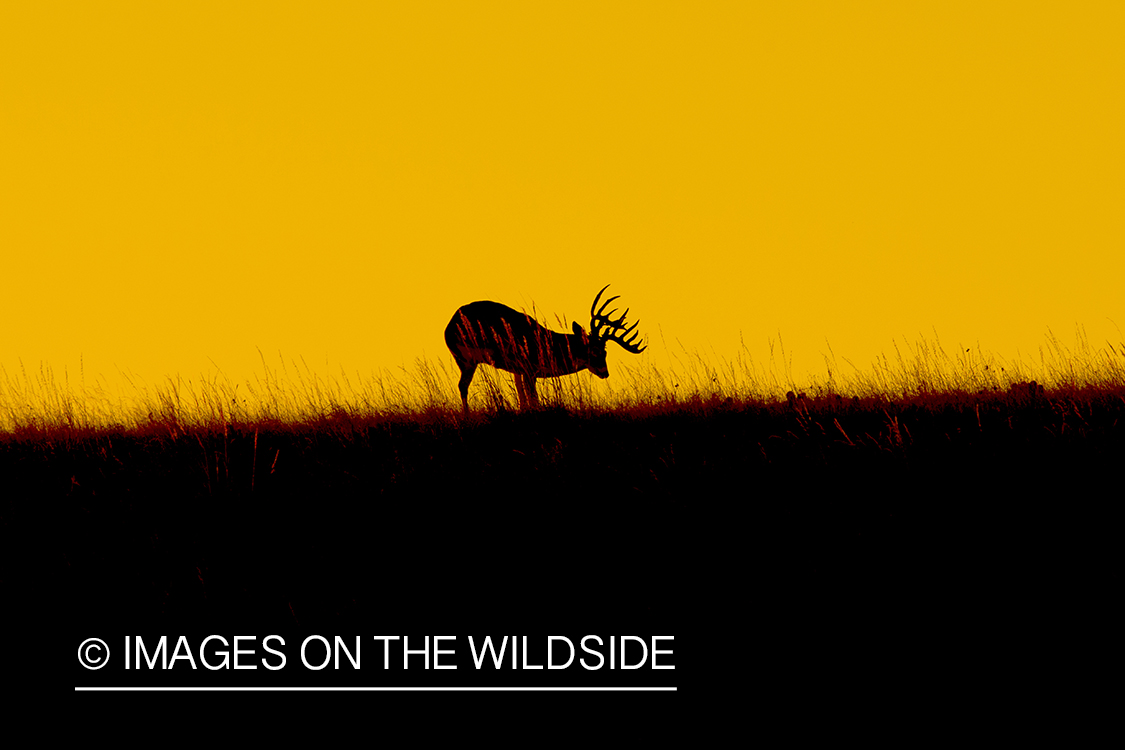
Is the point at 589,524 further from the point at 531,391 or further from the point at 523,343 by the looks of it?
the point at 523,343

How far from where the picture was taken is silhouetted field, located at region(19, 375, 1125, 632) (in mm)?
3854

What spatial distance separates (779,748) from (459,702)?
97 cm

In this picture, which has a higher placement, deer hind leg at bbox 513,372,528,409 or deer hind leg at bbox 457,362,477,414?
deer hind leg at bbox 457,362,477,414

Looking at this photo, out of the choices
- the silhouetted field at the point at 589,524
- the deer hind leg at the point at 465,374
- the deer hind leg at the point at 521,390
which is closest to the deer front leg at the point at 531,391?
the deer hind leg at the point at 521,390

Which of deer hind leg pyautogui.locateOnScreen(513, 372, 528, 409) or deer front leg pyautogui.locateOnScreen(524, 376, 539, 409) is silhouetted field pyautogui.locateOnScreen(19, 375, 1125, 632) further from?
deer hind leg pyautogui.locateOnScreen(513, 372, 528, 409)

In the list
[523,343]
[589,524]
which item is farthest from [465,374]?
[589,524]

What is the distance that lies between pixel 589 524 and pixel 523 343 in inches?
294

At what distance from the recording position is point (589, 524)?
471 cm

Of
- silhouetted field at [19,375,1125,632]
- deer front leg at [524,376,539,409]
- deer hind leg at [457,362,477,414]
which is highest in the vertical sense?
deer hind leg at [457,362,477,414]

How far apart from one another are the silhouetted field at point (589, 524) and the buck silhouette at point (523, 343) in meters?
3.91

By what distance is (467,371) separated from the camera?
1186cm

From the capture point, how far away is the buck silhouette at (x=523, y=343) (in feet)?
37.1

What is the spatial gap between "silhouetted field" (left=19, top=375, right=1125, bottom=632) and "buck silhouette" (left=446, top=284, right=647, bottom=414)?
391 centimetres

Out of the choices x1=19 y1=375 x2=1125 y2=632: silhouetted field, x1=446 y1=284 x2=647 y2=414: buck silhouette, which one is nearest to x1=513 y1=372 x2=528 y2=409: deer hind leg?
x1=446 y1=284 x2=647 y2=414: buck silhouette
